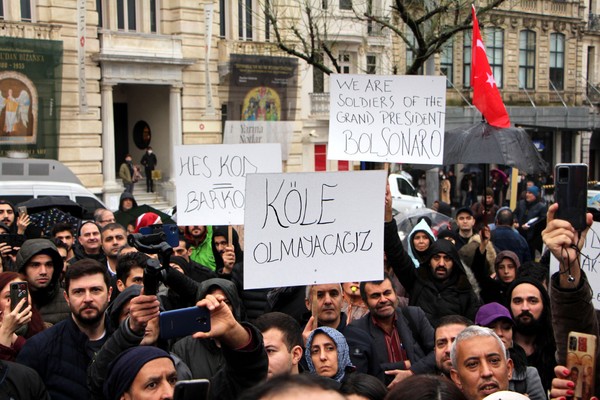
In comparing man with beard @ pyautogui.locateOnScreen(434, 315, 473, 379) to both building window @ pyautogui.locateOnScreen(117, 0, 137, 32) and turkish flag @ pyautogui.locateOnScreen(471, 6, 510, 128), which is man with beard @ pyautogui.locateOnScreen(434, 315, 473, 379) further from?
building window @ pyautogui.locateOnScreen(117, 0, 137, 32)

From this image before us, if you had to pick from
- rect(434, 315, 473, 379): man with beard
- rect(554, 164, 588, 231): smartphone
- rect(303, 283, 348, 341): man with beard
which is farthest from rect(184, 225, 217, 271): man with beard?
rect(554, 164, 588, 231): smartphone

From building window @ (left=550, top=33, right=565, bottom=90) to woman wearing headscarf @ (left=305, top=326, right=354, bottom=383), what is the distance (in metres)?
38.7

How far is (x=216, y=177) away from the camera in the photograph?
7.46m

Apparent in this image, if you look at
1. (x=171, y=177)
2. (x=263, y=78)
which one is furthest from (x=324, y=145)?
(x=171, y=177)

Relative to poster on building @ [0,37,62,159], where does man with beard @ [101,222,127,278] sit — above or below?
below

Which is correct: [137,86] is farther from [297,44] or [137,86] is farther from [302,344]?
[302,344]

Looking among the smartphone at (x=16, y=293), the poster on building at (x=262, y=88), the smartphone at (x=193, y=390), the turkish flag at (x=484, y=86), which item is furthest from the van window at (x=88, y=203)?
the poster on building at (x=262, y=88)

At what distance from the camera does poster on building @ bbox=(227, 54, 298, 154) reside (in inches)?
1059

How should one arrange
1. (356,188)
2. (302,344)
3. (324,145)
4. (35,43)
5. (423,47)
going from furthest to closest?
1. (324,145)
2. (35,43)
3. (423,47)
4. (356,188)
5. (302,344)

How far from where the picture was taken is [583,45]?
42.8 metres

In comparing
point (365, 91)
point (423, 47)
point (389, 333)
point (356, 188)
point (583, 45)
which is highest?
point (583, 45)

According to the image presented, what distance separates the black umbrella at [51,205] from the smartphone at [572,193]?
7791 mm

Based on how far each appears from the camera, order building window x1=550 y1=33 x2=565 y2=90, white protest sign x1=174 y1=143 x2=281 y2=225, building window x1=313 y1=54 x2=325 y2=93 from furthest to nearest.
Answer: building window x1=550 y1=33 x2=565 y2=90 → building window x1=313 y1=54 x2=325 y2=93 → white protest sign x1=174 y1=143 x2=281 y2=225

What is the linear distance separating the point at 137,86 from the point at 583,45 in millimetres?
25007
